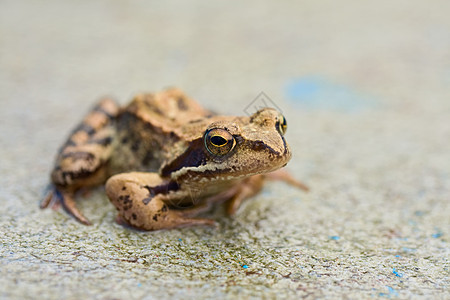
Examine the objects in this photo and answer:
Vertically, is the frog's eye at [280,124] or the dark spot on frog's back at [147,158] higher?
the frog's eye at [280,124]

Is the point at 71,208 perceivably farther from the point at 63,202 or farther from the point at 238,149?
the point at 238,149

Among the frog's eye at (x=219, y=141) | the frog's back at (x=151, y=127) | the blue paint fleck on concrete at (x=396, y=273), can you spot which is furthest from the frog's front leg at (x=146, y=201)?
the blue paint fleck on concrete at (x=396, y=273)

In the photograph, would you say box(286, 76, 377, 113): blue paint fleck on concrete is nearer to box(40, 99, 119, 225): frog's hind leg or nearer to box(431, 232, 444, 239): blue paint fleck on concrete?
box(431, 232, 444, 239): blue paint fleck on concrete

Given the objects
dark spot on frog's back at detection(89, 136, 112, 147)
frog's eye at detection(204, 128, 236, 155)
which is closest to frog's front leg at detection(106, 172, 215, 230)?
frog's eye at detection(204, 128, 236, 155)

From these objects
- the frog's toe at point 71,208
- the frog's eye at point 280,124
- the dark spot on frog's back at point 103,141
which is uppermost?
the frog's eye at point 280,124

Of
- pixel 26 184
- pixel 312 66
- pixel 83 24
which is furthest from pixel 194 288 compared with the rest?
pixel 83 24

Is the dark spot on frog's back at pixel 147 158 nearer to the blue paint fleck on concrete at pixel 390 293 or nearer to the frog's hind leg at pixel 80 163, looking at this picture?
the frog's hind leg at pixel 80 163
